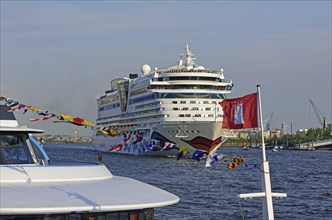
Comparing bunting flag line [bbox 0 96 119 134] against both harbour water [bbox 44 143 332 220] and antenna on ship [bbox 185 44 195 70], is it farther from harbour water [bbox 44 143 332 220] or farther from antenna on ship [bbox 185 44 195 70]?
antenna on ship [bbox 185 44 195 70]

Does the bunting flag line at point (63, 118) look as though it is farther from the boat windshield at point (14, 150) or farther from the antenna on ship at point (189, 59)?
the antenna on ship at point (189, 59)

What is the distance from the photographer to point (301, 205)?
96.1ft

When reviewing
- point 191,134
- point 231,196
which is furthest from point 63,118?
point 191,134

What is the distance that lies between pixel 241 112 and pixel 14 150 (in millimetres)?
4138

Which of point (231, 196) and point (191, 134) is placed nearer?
point (231, 196)

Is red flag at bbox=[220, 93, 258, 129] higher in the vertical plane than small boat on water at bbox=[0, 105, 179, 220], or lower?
higher

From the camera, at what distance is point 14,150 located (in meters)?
11.4

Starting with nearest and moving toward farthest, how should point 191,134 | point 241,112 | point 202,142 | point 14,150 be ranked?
point 241,112 < point 14,150 < point 191,134 < point 202,142

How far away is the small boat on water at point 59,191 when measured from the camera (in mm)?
8555

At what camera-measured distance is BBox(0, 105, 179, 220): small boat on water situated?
8.55m

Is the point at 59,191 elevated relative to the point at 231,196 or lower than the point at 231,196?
elevated

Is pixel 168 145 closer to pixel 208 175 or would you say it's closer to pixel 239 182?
pixel 239 182

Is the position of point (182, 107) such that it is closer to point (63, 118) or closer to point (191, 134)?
point (191, 134)

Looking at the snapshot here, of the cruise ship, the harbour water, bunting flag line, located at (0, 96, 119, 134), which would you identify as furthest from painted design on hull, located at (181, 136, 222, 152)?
bunting flag line, located at (0, 96, 119, 134)
